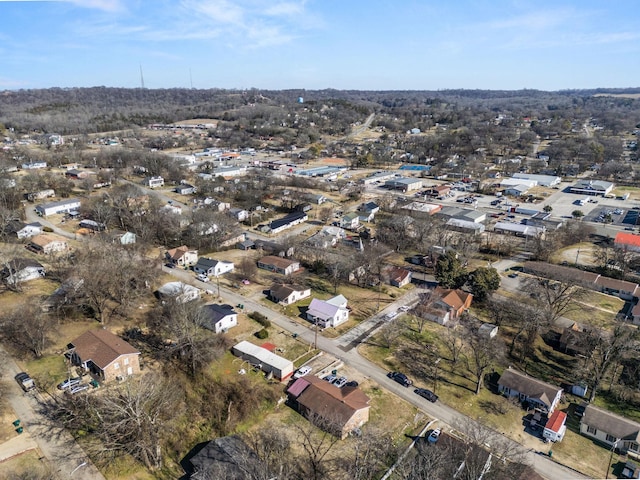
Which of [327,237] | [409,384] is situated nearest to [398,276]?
[327,237]

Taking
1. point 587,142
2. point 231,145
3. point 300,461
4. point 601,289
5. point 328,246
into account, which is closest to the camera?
point 300,461

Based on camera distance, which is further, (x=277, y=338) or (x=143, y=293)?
(x=143, y=293)

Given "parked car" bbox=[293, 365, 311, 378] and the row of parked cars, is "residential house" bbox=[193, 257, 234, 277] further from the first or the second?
the row of parked cars

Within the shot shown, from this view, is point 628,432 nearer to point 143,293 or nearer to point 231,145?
point 143,293

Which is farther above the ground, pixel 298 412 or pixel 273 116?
pixel 273 116

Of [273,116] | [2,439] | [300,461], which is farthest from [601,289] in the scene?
[273,116]

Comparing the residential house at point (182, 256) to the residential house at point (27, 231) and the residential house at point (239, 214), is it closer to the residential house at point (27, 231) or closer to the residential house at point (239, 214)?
the residential house at point (239, 214)
